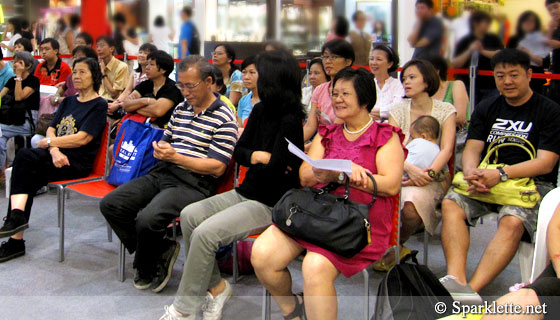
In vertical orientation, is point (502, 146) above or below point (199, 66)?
below

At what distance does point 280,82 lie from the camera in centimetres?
265

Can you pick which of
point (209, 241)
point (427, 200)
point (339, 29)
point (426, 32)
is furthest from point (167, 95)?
point (426, 32)

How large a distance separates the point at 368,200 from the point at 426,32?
2.86 m

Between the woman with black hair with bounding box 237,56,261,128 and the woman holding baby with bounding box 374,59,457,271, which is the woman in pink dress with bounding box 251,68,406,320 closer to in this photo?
the woman holding baby with bounding box 374,59,457,271

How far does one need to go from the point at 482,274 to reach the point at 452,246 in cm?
19

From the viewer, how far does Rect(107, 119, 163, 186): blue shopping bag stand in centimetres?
328

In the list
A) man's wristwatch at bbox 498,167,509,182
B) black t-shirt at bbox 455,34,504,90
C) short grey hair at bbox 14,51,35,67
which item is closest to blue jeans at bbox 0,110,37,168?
short grey hair at bbox 14,51,35,67

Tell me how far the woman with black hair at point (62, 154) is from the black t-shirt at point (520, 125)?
231cm

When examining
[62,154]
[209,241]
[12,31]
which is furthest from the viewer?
[12,31]

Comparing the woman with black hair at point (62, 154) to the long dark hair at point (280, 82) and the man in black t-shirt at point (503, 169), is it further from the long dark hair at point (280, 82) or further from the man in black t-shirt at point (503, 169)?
the man in black t-shirt at point (503, 169)

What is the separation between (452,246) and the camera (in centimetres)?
274

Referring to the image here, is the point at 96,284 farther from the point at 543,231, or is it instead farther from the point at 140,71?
the point at 140,71

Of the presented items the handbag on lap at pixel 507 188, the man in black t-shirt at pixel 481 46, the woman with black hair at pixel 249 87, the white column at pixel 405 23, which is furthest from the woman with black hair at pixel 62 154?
the man in black t-shirt at pixel 481 46

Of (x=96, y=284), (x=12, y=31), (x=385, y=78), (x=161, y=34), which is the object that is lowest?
(x=96, y=284)
